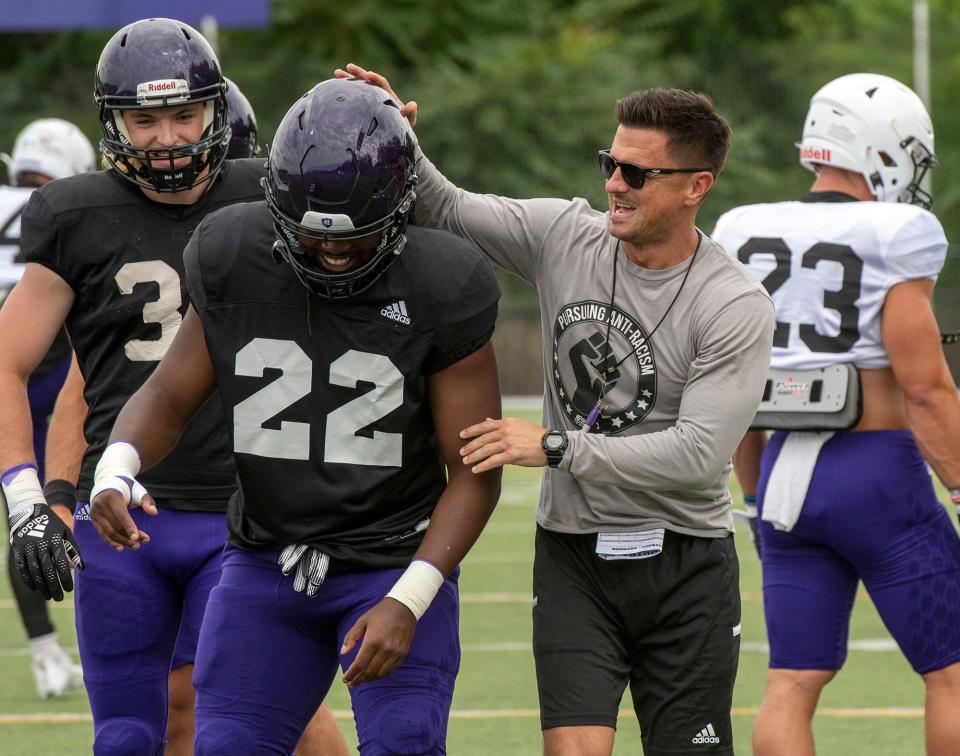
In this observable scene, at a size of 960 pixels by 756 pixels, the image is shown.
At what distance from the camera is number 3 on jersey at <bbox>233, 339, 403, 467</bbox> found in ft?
11.6

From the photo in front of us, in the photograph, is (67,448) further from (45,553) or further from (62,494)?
(45,553)

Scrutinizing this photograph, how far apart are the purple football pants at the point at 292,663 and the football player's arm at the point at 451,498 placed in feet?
0.32

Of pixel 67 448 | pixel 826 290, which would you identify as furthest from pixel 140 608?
pixel 826 290

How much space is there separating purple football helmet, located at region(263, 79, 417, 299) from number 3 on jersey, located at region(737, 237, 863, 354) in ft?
4.93

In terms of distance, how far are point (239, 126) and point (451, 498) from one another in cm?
187

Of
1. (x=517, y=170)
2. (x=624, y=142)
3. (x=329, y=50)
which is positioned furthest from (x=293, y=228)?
(x=329, y=50)

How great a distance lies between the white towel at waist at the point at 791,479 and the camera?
476 cm

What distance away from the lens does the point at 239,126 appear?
5031 millimetres

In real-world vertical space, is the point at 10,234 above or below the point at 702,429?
below

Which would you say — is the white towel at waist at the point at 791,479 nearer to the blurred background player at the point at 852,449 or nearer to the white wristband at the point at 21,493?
the blurred background player at the point at 852,449

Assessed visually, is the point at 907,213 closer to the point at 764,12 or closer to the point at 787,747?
the point at 787,747

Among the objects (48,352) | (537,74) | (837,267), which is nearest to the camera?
(837,267)

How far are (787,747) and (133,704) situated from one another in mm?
1744

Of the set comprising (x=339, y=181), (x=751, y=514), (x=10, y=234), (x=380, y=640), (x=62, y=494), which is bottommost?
(x=751, y=514)
